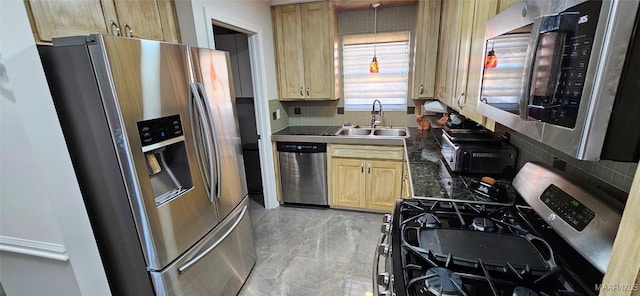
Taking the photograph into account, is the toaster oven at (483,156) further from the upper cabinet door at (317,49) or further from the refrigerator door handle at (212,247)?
the upper cabinet door at (317,49)

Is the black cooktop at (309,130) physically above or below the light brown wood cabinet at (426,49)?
below

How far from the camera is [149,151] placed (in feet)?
4.10

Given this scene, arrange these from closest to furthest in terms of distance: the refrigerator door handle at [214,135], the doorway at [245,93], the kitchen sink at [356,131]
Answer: the refrigerator door handle at [214,135] → the doorway at [245,93] → the kitchen sink at [356,131]

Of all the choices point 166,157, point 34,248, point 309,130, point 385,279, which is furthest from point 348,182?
point 34,248

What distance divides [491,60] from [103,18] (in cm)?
188

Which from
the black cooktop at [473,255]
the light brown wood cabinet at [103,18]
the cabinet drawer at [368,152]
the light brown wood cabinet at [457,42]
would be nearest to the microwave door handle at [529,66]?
the black cooktop at [473,255]

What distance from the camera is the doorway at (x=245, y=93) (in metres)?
3.02

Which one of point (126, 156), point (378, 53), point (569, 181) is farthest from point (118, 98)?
point (378, 53)

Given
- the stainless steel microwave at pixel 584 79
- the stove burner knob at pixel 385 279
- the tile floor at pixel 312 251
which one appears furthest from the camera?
the tile floor at pixel 312 251

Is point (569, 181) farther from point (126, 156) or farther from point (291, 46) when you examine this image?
point (291, 46)

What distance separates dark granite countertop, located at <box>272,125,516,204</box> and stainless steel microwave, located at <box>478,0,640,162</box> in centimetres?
72

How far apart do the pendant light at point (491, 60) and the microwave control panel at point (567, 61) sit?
433 millimetres

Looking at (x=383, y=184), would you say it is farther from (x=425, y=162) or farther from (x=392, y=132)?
(x=425, y=162)

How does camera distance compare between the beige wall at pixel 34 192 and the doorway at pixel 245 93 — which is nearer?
the beige wall at pixel 34 192
